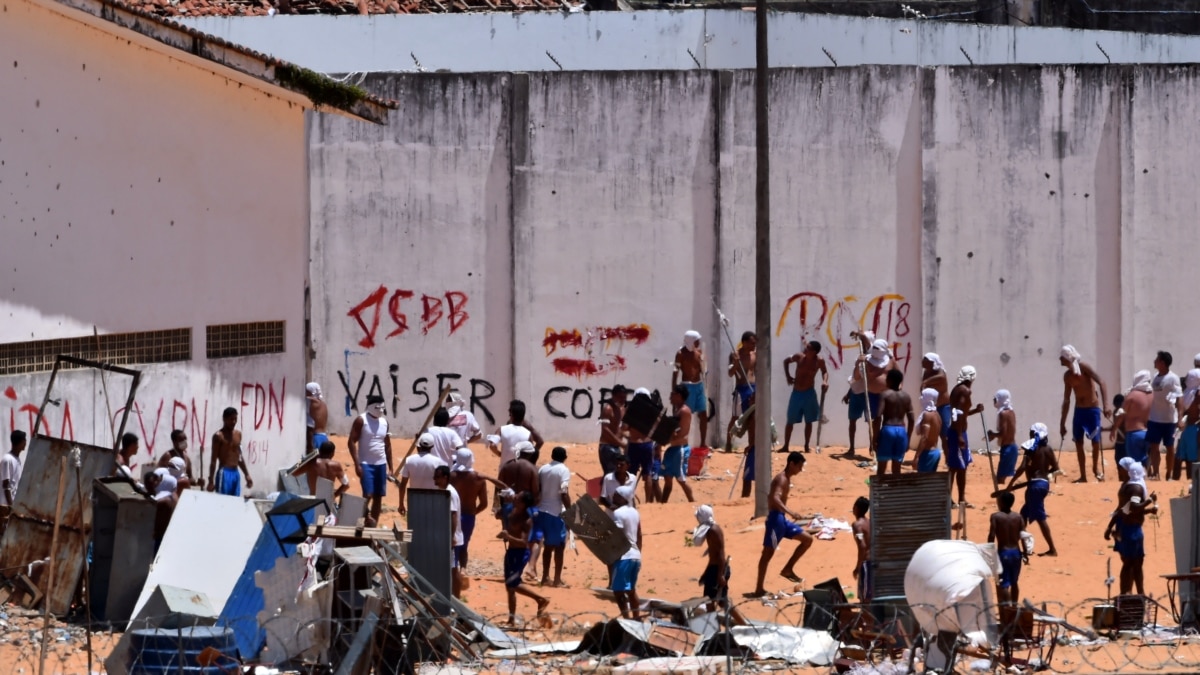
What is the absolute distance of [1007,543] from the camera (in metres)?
15.7

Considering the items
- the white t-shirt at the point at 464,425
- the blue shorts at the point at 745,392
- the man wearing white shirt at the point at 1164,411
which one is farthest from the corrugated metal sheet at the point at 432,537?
the man wearing white shirt at the point at 1164,411

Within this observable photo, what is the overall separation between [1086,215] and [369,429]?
1000 cm

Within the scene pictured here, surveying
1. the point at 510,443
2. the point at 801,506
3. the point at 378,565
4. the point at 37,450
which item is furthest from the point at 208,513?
the point at 801,506

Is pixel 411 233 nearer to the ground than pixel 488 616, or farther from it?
farther from it

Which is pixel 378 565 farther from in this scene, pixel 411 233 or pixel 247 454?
pixel 411 233

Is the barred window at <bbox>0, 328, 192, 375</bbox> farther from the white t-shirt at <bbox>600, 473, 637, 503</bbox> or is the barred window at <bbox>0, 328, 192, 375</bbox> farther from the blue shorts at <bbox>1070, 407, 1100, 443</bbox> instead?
the blue shorts at <bbox>1070, 407, 1100, 443</bbox>

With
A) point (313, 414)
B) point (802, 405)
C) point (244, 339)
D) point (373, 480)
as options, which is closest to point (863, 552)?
point (373, 480)

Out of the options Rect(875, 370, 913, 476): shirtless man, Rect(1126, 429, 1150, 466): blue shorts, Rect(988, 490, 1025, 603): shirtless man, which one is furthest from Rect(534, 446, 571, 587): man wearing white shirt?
Rect(1126, 429, 1150, 466): blue shorts

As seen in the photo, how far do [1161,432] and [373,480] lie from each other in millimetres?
8471

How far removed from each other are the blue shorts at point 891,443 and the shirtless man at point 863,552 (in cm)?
348

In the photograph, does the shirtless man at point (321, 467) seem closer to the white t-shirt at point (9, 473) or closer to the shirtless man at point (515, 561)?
the shirtless man at point (515, 561)

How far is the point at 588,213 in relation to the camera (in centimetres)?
2442

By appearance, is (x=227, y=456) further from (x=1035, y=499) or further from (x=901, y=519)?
(x=1035, y=499)

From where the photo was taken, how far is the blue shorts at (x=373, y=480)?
63.9 feet
